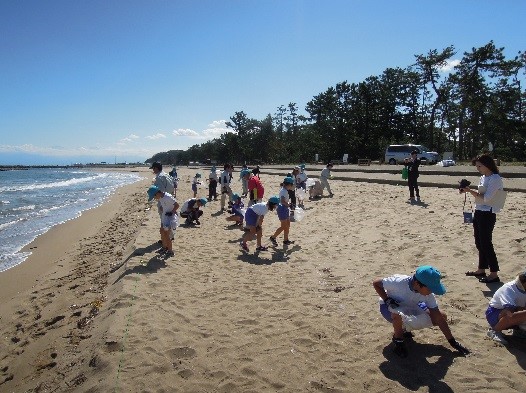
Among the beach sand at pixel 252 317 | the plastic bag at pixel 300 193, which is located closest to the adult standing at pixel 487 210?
the beach sand at pixel 252 317

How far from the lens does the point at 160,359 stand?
12.1 feet

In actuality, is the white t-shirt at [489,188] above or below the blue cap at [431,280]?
above

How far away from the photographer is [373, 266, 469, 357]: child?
143 inches

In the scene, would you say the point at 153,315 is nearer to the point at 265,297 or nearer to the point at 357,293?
the point at 265,297

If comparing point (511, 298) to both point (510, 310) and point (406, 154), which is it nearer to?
point (510, 310)

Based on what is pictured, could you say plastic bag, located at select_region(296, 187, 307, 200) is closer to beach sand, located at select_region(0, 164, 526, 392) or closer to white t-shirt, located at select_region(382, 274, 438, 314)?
beach sand, located at select_region(0, 164, 526, 392)

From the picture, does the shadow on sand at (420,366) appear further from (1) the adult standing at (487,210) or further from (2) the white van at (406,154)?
(2) the white van at (406,154)

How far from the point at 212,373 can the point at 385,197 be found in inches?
428

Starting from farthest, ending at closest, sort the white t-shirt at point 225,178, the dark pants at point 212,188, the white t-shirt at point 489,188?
1. the dark pants at point 212,188
2. the white t-shirt at point 225,178
3. the white t-shirt at point 489,188

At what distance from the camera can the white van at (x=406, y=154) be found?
28.2m

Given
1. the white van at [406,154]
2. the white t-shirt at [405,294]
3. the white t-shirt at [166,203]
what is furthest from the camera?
the white van at [406,154]

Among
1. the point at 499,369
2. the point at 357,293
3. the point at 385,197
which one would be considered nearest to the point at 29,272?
the point at 357,293

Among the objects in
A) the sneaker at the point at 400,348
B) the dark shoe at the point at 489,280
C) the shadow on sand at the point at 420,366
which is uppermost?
the dark shoe at the point at 489,280

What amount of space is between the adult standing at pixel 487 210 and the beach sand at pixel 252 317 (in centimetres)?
37
